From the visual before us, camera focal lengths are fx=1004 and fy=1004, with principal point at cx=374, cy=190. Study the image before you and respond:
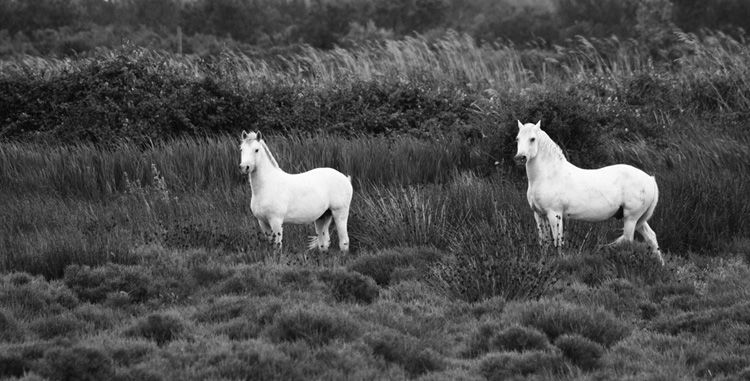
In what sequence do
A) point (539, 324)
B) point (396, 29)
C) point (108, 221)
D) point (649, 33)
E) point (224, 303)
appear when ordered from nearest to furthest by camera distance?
point (539, 324) → point (224, 303) → point (108, 221) → point (649, 33) → point (396, 29)

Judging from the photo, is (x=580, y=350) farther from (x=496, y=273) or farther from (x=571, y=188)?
(x=571, y=188)

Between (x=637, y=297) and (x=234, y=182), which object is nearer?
(x=637, y=297)

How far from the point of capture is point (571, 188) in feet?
32.8

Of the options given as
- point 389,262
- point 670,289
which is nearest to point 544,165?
point 670,289

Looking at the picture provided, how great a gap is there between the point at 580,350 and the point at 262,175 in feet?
12.3

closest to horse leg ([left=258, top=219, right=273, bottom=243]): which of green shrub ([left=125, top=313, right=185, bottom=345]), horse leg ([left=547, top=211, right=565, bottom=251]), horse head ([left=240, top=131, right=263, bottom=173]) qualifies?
horse head ([left=240, top=131, right=263, bottom=173])

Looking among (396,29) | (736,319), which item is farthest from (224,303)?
(396,29)

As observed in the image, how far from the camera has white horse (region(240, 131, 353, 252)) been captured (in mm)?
9727

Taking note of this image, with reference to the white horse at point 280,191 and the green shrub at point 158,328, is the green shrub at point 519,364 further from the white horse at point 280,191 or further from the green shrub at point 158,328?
the white horse at point 280,191

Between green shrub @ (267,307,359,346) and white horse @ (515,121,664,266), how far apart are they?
9.77 feet

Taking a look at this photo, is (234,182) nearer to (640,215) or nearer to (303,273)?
(303,273)

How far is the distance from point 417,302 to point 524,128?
228 cm

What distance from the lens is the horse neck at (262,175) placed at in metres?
9.73

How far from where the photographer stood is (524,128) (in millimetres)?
9984
